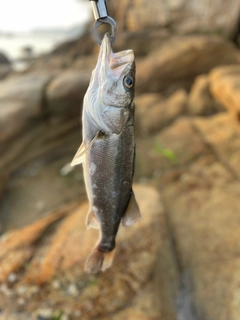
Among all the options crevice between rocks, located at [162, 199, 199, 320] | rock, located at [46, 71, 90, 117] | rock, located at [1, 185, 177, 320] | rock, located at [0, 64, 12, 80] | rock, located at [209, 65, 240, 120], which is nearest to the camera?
rock, located at [1, 185, 177, 320]

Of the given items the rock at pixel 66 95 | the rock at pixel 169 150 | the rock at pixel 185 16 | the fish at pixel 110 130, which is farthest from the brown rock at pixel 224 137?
the rock at pixel 185 16

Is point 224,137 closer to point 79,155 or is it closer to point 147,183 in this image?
point 147,183

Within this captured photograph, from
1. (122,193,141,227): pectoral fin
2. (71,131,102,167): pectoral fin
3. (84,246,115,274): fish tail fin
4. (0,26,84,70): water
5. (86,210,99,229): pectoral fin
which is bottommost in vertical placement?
(0,26,84,70): water

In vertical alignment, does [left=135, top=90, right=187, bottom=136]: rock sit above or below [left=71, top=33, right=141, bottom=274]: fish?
below

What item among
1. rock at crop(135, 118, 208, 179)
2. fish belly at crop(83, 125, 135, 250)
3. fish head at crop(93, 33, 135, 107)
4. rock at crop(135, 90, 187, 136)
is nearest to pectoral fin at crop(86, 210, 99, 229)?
fish belly at crop(83, 125, 135, 250)

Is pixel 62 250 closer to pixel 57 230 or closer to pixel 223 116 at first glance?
pixel 57 230

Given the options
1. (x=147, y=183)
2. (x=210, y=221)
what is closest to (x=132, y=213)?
(x=210, y=221)

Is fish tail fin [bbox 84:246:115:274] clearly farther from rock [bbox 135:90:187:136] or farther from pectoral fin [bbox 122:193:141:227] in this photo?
rock [bbox 135:90:187:136]
